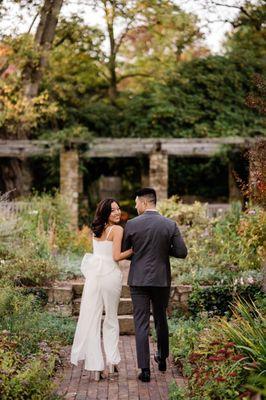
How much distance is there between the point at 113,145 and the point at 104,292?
41.5 ft

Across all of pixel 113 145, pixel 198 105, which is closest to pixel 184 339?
pixel 113 145

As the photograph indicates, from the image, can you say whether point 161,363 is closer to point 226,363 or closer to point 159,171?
point 226,363

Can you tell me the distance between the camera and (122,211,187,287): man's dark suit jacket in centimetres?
717

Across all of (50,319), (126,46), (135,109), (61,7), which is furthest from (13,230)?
(126,46)

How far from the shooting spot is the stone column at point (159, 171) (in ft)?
64.9

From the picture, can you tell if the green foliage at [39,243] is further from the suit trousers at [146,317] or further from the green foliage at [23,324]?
the suit trousers at [146,317]

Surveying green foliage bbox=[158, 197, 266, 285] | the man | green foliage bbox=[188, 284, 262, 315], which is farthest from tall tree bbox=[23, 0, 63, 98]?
the man

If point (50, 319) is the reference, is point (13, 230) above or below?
above

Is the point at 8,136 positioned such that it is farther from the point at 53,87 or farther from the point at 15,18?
the point at 15,18

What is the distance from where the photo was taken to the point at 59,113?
21.6 m

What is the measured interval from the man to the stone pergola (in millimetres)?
12038

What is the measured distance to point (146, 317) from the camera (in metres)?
7.19

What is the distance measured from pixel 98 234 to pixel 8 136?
44.9 ft

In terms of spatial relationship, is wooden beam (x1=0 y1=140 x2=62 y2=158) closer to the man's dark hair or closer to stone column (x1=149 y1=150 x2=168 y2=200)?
stone column (x1=149 y1=150 x2=168 y2=200)
